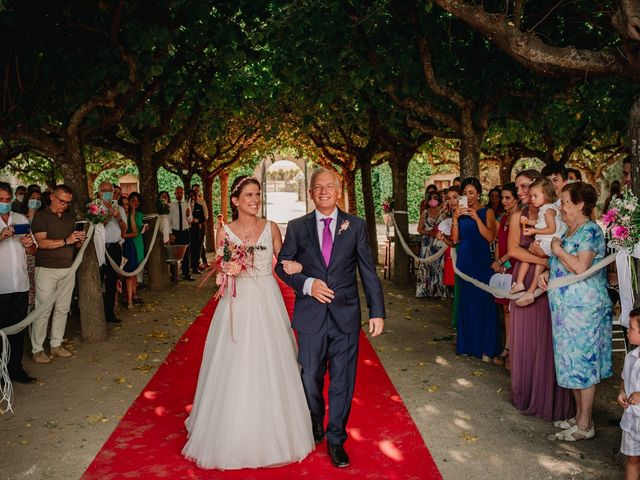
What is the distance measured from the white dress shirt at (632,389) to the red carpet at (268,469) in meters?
1.41

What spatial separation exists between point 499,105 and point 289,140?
1347 centimetres

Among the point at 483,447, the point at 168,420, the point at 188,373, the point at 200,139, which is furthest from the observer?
the point at 200,139

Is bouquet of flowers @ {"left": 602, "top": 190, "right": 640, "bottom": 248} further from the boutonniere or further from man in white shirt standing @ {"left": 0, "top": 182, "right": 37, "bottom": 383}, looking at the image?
man in white shirt standing @ {"left": 0, "top": 182, "right": 37, "bottom": 383}

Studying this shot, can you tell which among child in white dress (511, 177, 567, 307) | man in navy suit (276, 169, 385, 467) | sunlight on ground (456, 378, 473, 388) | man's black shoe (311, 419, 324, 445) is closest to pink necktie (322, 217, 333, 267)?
man in navy suit (276, 169, 385, 467)

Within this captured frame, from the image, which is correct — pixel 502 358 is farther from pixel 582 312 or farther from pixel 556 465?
pixel 556 465

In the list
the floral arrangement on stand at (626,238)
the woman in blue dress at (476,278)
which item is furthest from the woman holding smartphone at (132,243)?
the floral arrangement on stand at (626,238)

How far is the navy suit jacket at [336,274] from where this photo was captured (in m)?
4.82

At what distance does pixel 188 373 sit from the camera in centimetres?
754

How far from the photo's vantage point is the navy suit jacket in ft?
15.8

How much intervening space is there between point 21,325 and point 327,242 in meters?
4.07

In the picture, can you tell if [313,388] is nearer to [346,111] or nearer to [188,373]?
→ [188,373]

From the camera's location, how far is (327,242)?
4895 mm

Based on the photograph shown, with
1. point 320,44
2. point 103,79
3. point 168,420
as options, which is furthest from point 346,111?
point 168,420

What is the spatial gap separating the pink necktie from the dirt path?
191 centimetres
